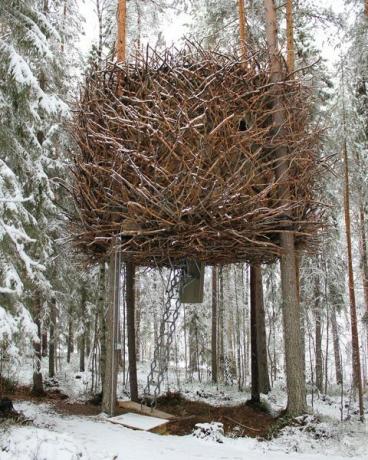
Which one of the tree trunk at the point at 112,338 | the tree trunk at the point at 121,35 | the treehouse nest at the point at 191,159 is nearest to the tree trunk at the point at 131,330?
the tree trunk at the point at 112,338

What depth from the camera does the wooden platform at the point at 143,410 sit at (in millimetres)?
7873

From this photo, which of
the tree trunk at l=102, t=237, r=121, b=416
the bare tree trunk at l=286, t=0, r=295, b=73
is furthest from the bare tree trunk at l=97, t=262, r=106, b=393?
the bare tree trunk at l=286, t=0, r=295, b=73

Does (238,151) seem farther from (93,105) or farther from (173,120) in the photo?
(93,105)

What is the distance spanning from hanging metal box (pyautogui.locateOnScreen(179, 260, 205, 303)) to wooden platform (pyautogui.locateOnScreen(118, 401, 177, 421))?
80.8 inches

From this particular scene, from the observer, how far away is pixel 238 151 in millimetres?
7008

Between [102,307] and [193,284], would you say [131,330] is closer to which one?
[102,307]

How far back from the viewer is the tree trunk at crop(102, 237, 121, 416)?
771cm

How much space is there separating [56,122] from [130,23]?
5.14 metres

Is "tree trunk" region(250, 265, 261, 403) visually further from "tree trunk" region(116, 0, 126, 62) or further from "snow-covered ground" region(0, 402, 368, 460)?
"tree trunk" region(116, 0, 126, 62)

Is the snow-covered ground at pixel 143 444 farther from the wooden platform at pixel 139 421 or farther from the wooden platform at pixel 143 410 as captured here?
the wooden platform at pixel 143 410

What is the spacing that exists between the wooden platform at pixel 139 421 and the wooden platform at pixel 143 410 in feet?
1.00

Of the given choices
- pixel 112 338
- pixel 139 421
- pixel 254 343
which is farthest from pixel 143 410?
pixel 254 343

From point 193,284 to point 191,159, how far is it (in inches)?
108

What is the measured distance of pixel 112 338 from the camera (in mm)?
7855
